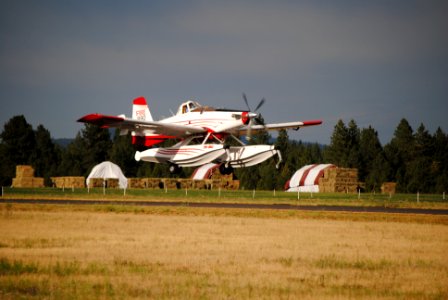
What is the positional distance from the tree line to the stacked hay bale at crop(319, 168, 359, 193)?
28.8ft

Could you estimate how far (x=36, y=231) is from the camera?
25.9 m

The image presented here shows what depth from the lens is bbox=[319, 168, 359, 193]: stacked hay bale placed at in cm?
6406

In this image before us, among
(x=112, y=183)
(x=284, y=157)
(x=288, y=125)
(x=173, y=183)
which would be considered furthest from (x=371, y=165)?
(x=288, y=125)

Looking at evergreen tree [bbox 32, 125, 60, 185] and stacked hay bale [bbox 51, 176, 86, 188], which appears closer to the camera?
stacked hay bale [bbox 51, 176, 86, 188]

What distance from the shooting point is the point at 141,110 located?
49.4m

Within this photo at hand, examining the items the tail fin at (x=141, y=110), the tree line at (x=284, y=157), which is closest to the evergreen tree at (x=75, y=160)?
the tree line at (x=284, y=157)

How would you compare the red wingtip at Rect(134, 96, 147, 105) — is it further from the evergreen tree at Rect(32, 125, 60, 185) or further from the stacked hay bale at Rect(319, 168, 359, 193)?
the evergreen tree at Rect(32, 125, 60, 185)

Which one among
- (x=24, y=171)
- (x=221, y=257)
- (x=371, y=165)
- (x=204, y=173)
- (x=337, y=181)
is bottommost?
(x=221, y=257)

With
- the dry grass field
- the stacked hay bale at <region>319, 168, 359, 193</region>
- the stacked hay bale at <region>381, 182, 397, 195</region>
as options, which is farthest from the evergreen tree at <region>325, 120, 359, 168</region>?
the dry grass field

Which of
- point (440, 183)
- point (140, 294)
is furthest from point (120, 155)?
point (140, 294)

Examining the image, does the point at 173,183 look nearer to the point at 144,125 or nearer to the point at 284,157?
the point at 144,125

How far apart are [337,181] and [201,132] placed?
24.4 metres

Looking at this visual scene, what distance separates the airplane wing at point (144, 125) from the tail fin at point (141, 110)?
3.86 m

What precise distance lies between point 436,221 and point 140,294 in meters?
20.9
